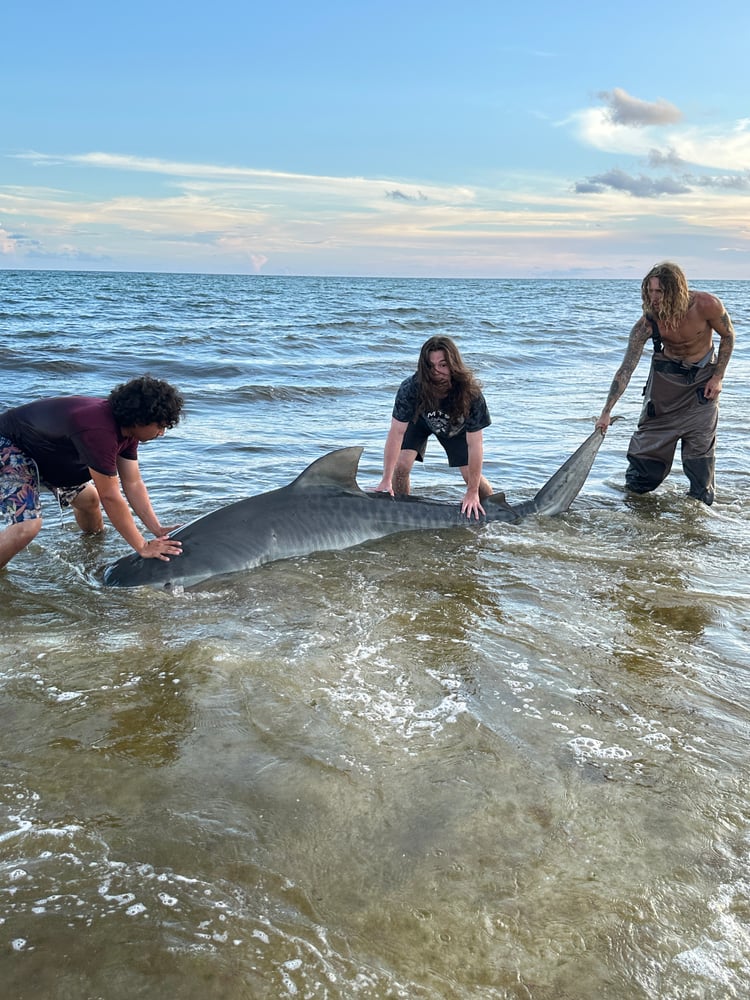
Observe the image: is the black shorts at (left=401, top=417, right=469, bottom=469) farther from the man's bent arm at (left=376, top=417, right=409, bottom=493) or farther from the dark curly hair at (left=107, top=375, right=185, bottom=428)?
the dark curly hair at (left=107, top=375, right=185, bottom=428)

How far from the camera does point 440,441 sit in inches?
288

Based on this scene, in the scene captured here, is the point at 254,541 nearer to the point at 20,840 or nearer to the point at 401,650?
the point at 401,650

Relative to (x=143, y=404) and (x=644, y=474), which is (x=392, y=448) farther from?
(x=644, y=474)

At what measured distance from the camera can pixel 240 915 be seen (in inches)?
99.2

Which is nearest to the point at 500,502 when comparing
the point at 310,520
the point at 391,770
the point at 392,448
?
the point at 392,448

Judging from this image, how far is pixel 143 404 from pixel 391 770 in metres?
2.77

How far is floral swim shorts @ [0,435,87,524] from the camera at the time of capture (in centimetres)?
539

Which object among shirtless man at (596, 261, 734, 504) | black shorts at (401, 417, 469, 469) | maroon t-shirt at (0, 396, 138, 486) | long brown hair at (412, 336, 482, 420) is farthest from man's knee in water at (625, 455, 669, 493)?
maroon t-shirt at (0, 396, 138, 486)

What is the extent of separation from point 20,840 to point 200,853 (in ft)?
2.04

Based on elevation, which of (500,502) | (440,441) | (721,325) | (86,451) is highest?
(721,325)

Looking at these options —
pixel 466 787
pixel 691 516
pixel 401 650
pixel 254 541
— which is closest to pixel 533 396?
pixel 691 516

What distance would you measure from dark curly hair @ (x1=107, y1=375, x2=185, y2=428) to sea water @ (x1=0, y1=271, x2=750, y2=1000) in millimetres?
1123

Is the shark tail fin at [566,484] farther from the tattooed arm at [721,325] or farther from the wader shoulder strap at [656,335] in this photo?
the tattooed arm at [721,325]

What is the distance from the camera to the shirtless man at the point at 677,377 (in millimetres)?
7105
